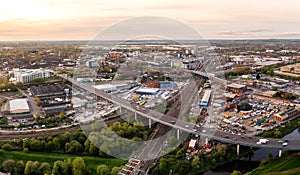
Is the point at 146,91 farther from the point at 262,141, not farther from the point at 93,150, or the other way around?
the point at 262,141

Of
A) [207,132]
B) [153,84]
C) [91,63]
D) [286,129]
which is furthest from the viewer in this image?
[91,63]

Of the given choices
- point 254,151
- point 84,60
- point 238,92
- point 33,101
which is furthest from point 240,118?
point 84,60

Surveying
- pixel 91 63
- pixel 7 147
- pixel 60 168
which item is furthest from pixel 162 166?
pixel 91 63

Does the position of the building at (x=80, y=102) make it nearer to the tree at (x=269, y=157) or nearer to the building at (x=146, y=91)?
the building at (x=146, y=91)

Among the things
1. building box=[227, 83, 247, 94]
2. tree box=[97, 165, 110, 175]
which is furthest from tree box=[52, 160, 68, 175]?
building box=[227, 83, 247, 94]

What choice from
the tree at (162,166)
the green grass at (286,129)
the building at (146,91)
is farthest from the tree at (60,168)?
the building at (146,91)

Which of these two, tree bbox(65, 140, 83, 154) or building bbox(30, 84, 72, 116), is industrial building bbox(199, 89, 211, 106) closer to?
tree bbox(65, 140, 83, 154)
